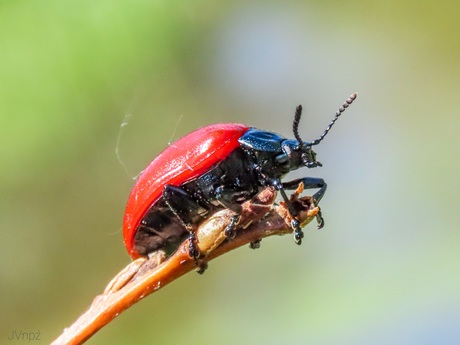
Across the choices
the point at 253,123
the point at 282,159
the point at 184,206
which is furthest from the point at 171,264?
the point at 253,123

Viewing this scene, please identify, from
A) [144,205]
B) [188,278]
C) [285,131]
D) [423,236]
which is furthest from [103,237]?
[144,205]

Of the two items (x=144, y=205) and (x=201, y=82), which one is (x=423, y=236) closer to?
(x=144, y=205)

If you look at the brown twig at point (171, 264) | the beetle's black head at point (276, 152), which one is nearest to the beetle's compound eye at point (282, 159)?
the beetle's black head at point (276, 152)

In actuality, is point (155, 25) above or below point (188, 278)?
above

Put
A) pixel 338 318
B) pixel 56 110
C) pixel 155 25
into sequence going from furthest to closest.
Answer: pixel 155 25 → pixel 56 110 → pixel 338 318

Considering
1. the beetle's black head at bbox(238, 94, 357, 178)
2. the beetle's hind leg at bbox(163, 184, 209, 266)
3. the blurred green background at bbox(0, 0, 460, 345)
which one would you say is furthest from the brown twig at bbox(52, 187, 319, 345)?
the blurred green background at bbox(0, 0, 460, 345)
